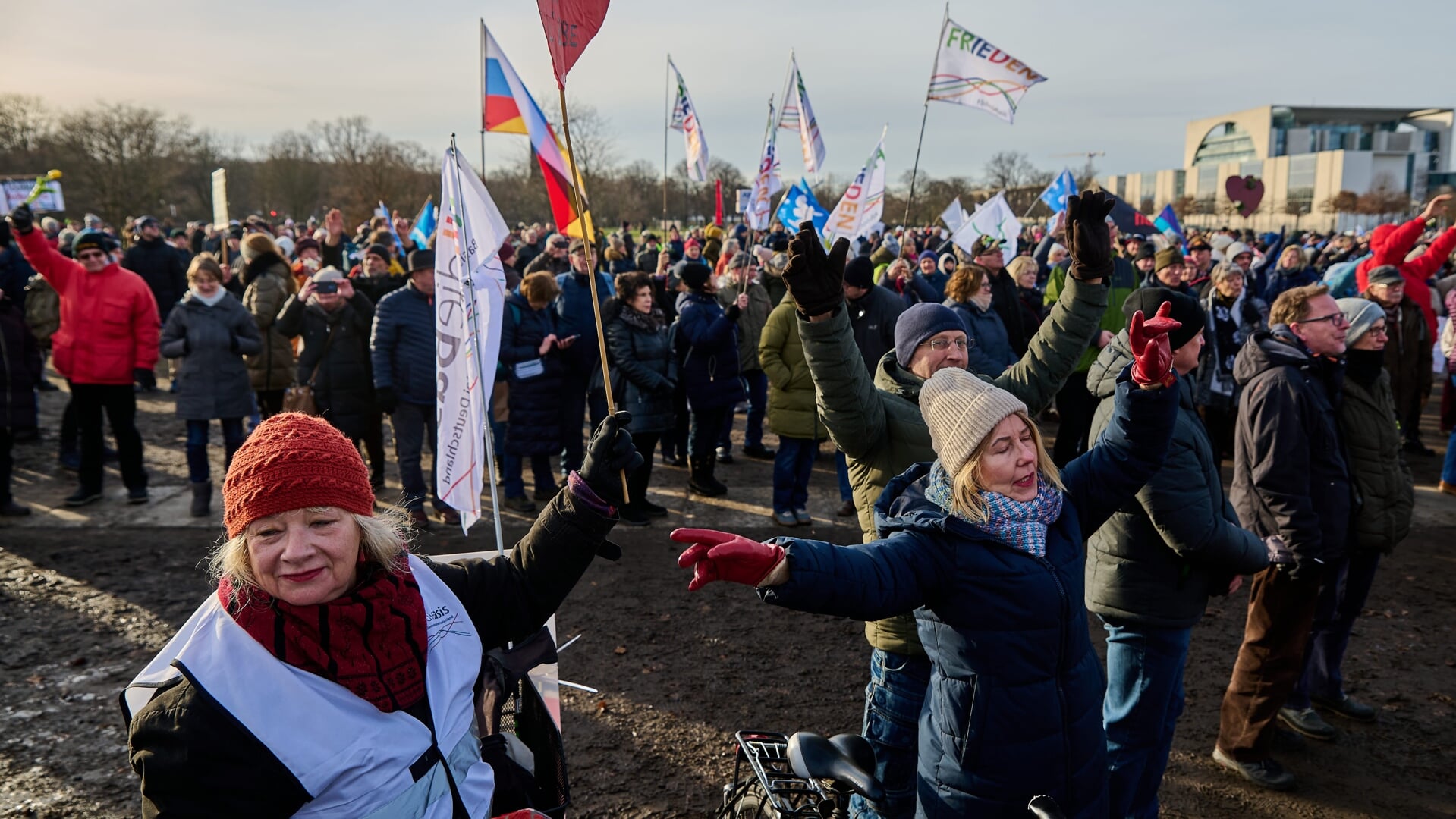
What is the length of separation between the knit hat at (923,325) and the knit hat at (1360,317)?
6.34 feet

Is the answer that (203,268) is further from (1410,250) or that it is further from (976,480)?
(1410,250)

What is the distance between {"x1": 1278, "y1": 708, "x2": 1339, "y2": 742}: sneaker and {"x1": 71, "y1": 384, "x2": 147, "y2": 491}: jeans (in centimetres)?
793

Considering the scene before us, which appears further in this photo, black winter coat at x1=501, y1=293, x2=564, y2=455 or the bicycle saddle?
black winter coat at x1=501, y1=293, x2=564, y2=455

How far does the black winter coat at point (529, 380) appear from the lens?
24.1 feet

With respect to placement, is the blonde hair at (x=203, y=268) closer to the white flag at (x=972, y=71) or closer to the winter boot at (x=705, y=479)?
the winter boot at (x=705, y=479)

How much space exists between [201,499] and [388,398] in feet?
5.84

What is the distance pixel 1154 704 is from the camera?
3297 millimetres

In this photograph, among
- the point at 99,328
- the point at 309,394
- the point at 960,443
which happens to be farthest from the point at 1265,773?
the point at 99,328

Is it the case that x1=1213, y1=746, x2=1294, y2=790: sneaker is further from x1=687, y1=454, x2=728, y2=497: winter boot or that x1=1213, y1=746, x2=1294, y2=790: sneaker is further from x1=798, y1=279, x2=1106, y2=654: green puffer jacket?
x1=687, y1=454, x2=728, y2=497: winter boot

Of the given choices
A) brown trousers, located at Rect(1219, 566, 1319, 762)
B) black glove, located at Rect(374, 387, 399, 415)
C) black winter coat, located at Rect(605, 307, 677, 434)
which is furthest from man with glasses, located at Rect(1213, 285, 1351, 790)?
black glove, located at Rect(374, 387, 399, 415)

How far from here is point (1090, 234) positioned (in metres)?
3.56

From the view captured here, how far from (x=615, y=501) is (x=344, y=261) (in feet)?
39.2

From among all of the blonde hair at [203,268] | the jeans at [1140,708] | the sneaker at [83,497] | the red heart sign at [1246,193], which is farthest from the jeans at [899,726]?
the red heart sign at [1246,193]

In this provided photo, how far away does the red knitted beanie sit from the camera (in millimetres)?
1880
